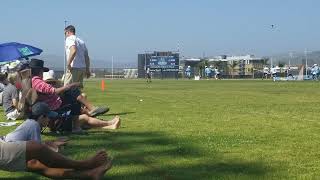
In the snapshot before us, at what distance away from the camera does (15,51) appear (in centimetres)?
1880

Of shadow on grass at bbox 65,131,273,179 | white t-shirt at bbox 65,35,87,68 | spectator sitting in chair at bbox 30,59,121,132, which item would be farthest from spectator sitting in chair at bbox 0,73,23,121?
shadow on grass at bbox 65,131,273,179

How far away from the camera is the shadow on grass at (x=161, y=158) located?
6.46 m

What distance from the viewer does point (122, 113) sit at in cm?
1402

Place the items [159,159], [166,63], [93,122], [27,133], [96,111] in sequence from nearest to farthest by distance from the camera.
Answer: [27,133]
[159,159]
[93,122]
[96,111]
[166,63]

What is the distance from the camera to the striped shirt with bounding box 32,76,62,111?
9.55 m

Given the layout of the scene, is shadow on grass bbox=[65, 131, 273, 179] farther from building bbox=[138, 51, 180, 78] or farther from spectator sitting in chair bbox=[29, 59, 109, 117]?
building bbox=[138, 51, 180, 78]

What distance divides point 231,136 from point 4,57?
1106cm

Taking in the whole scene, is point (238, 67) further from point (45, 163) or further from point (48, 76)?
point (45, 163)

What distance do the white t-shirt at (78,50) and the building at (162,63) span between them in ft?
230

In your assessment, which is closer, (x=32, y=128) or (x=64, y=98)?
(x=32, y=128)

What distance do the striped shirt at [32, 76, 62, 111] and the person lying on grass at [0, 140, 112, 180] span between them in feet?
11.9

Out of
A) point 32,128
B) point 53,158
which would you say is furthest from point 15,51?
point 53,158

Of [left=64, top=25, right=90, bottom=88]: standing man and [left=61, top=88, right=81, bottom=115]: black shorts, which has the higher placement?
[left=64, top=25, right=90, bottom=88]: standing man

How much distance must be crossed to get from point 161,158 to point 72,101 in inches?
122
